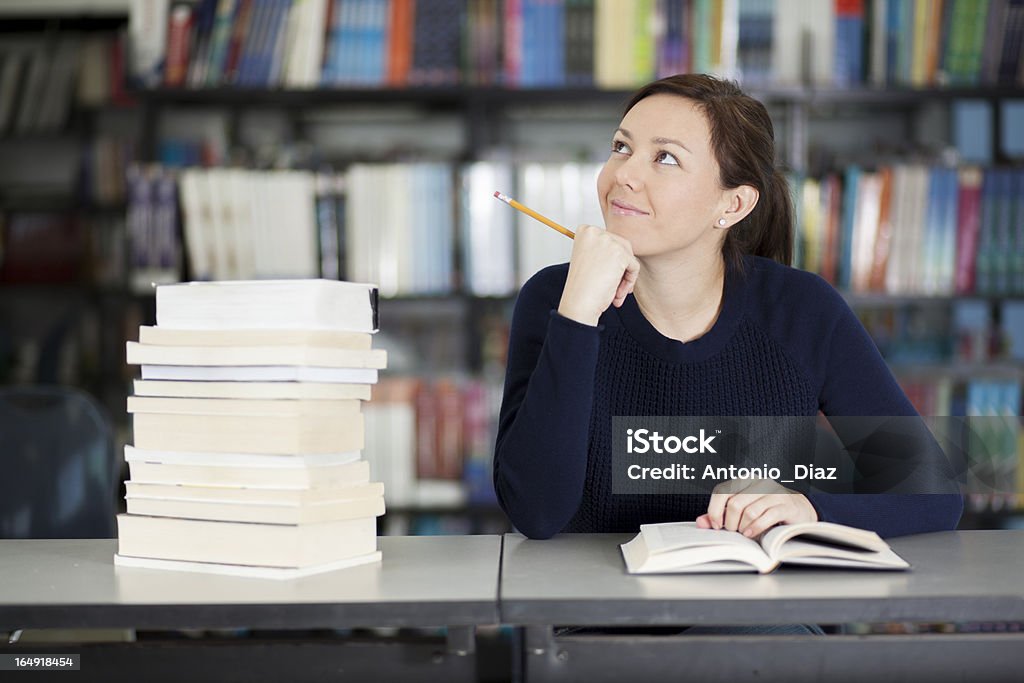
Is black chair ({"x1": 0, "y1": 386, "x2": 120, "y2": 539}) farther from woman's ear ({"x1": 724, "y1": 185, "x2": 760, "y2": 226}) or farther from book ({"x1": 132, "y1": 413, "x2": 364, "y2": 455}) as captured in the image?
woman's ear ({"x1": 724, "y1": 185, "x2": 760, "y2": 226})

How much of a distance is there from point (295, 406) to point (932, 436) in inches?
35.0

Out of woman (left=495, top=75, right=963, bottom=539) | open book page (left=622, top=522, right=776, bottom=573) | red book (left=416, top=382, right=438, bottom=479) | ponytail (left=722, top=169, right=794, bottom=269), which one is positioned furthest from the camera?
red book (left=416, top=382, right=438, bottom=479)

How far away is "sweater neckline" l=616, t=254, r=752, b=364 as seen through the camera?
1557mm

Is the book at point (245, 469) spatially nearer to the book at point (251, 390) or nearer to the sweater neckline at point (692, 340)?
the book at point (251, 390)

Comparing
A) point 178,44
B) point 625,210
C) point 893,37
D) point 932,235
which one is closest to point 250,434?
point 625,210

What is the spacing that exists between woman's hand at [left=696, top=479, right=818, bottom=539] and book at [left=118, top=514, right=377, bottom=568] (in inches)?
15.2

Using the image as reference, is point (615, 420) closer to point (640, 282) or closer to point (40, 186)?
point (640, 282)

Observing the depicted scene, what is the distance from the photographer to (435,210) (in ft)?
9.00

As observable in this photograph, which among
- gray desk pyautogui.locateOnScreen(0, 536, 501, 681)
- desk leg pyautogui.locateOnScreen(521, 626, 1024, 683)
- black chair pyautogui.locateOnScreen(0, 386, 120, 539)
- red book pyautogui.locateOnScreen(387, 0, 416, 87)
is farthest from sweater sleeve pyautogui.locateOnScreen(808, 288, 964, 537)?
red book pyautogui.locateOnScreen(387, 0, 416, 87)

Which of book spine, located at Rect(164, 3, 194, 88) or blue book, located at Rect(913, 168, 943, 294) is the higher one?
book spine, located at Rect(164, 3, 194, 88)

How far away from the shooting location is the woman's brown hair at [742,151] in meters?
1.58

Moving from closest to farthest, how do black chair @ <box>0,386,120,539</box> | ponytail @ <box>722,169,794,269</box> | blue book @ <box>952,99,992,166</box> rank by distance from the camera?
ponytail @ <box>722,169,794,269</box> → black chair @ <box>0,386,120,539</box> → blue book @ <box>952,99,992,166</box>

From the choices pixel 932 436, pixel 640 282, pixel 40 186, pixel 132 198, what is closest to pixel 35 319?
pixel 40 186

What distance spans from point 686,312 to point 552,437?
1.25 feet
